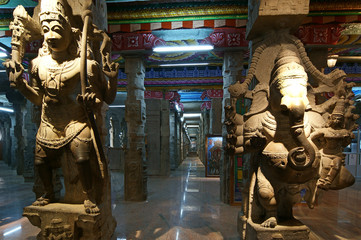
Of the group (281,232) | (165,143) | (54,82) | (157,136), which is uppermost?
(54,82)

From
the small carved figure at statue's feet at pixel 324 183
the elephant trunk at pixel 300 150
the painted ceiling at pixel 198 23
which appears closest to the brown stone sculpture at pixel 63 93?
the elephant trunk at pixel 300 150

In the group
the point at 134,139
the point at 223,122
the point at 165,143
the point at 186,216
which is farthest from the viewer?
the point at 165,143

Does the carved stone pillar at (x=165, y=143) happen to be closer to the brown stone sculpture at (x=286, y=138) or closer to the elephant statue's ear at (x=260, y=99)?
the brown stone sculpture at (x=286, y=138)

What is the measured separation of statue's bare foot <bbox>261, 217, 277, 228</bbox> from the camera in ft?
6.68

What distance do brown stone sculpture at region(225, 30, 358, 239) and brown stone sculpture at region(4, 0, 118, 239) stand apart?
147 centimetres

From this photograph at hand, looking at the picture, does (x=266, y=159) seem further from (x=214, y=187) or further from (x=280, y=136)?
(x=214, y=187)

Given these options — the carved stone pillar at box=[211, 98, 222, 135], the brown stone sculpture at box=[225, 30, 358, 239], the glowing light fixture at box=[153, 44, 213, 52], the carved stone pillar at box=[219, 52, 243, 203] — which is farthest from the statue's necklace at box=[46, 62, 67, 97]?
the carved stone pillar at box=[211, 98, 222, 135]

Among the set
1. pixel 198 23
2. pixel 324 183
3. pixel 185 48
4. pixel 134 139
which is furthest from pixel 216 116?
pixel 324 183

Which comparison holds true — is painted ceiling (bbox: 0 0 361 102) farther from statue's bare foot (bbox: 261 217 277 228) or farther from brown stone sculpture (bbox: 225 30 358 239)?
statue's bare foot (bbox: 261 217 277 228)

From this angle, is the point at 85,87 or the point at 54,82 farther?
the point at 54,82

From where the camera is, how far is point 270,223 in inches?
80.4

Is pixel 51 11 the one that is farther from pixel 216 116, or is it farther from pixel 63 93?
pixel 216 116

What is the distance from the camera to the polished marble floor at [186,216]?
335 centimetres

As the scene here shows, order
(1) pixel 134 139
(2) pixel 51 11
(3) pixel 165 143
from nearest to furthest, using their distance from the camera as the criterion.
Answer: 1. (2) pixel 51 11
2. (1) pixel 134 139
3. (3) pixel 165 143
